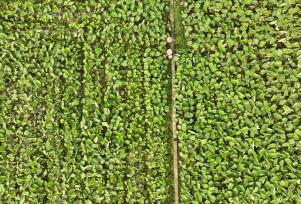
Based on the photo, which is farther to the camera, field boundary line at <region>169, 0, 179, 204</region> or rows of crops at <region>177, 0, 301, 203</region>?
field boundary line at <region>169, 0, 179, 204</region>

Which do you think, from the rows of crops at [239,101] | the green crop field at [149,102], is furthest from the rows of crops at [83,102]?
the rows of crops at [239,101]

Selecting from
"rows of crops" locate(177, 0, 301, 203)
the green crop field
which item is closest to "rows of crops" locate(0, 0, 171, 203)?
the green crop field

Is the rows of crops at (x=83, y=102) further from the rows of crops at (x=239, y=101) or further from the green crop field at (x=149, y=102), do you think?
the rows of crops at (x=239, y=101)

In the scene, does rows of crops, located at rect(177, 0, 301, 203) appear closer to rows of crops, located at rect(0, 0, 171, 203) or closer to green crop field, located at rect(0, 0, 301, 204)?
green crop field, located at rect(0, 0, 301, 204)

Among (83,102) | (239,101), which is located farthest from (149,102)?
(239,101)

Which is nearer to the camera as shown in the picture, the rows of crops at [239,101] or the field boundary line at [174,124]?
the rows of crops at [239,101]

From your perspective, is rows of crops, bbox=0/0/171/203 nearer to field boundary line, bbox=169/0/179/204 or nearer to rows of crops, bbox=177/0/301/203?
field boundary line, bbox=169/0/179/204

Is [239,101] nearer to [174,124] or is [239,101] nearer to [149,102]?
[174,124]
